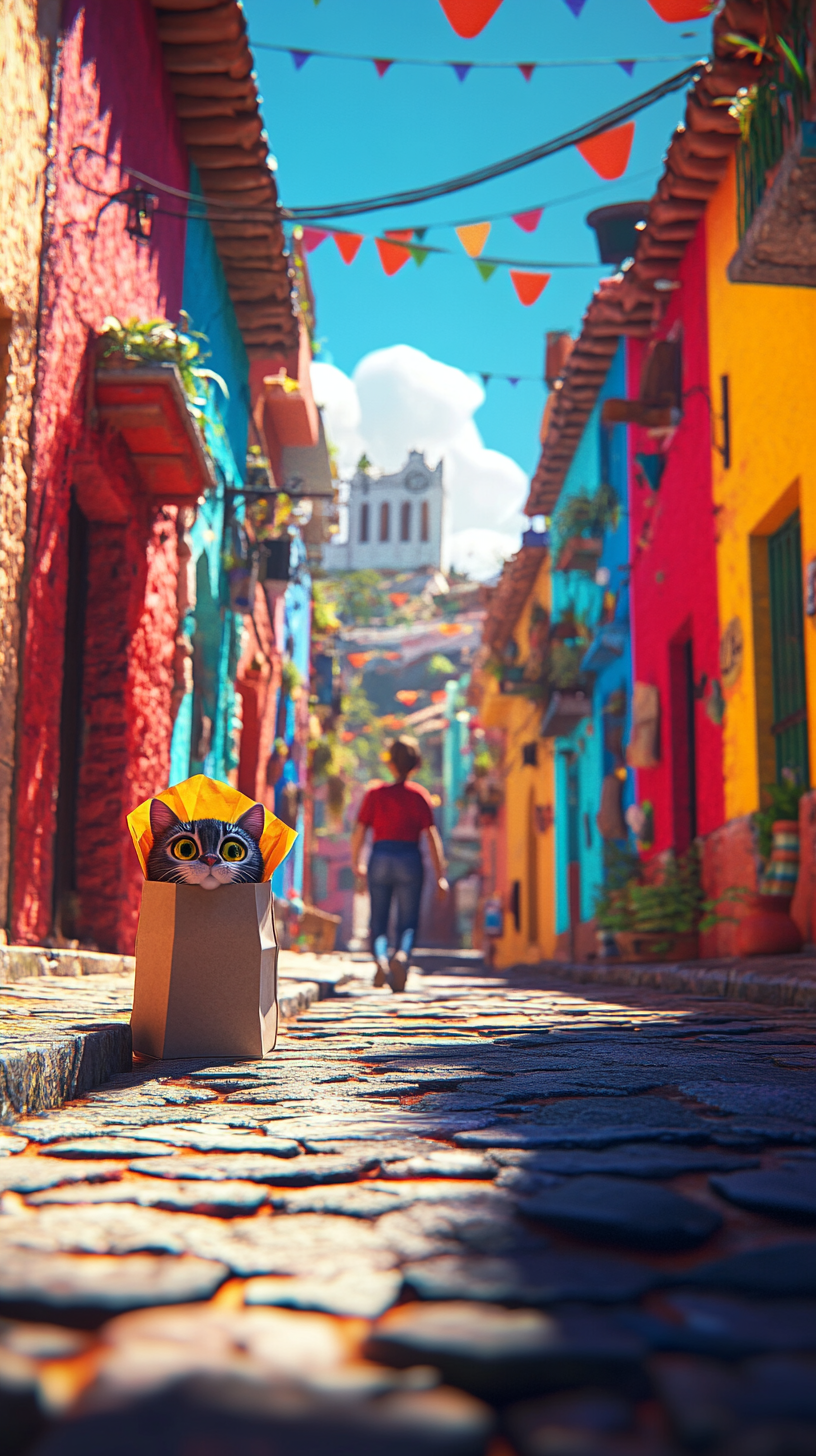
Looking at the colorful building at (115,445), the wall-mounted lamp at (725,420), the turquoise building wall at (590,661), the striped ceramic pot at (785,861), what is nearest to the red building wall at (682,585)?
the wall-mounted lamp at (725,420)

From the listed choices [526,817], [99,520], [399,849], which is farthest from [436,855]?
[526,817]

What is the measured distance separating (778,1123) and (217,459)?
9120mm

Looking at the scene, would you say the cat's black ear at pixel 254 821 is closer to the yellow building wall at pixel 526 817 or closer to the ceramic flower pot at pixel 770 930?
the ceramic flower pot at pixel 770 930

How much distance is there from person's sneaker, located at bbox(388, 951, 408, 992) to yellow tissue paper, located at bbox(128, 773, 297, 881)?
396cm

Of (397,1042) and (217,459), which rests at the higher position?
(217,459)

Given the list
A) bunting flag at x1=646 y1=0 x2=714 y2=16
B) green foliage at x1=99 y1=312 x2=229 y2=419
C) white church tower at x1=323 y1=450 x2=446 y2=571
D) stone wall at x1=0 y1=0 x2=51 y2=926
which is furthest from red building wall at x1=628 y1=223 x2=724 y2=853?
white church tower at x1=323 y1=450 x2=446 y2=571

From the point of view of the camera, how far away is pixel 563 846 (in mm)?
18016

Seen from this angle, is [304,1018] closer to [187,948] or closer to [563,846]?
[187,948]

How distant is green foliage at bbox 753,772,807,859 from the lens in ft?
24.3

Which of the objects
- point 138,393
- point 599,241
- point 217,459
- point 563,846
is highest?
point 599,241

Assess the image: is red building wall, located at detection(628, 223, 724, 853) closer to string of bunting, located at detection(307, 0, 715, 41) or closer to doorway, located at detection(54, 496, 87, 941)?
string of bunting, located at detection(307, 0, 715, 41)

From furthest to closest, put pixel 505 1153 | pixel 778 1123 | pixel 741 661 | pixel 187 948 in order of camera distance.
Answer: pixel 741 661 → pixel 187 948 → pixel 778 1123 → pixel 505 1153

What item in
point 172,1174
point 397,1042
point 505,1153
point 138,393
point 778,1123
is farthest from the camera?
point 138,393

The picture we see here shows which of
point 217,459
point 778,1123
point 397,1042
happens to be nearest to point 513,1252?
point 778,1123
